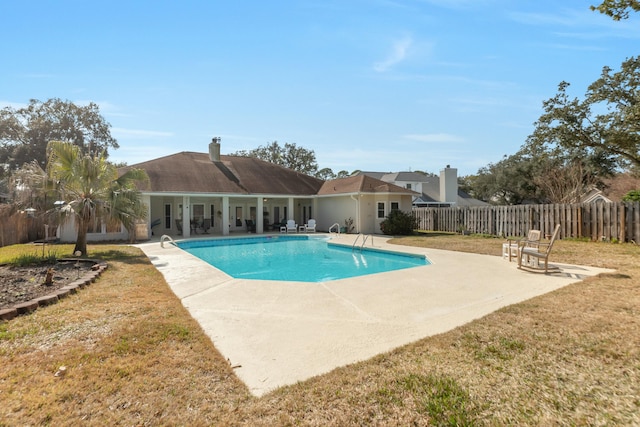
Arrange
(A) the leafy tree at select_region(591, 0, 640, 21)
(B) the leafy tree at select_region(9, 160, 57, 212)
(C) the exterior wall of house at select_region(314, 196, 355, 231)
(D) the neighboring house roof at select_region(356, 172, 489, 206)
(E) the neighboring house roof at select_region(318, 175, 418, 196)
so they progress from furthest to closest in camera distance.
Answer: (D) the neighboring house roof at select_region(356, 172, 489, 206)
(C) the exterior wall of house at select_region(314, 196, 355, 231)
(E) the neighboring house roof at select_region(318, 175, 418, 196)
(B) the leafy tree at select_region(9, 160, 57, 212)
(A) the leafy tree at select_region(591, 0, 640, 21)

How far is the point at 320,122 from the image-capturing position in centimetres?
2312

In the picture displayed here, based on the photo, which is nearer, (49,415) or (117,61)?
(49,415)

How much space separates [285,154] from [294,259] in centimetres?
3410

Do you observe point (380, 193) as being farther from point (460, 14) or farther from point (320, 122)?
point (460, 14)

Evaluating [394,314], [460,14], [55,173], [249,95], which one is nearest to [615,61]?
[460,14]

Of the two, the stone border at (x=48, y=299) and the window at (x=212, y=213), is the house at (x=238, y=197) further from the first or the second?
the stone border at (x=48, y=299)

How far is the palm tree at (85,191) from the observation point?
11102mm

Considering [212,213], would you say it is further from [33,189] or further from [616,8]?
[616,8]

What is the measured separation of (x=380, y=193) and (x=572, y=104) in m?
10.6

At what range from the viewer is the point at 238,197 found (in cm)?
2302

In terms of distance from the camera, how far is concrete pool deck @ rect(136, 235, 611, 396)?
12.1 feet

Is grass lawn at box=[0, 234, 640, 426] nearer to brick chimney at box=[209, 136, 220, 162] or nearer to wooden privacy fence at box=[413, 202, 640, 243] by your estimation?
wooden privacy fence at box=[413, 202, 640, 243]

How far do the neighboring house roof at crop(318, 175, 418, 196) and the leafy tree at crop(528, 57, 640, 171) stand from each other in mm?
8580

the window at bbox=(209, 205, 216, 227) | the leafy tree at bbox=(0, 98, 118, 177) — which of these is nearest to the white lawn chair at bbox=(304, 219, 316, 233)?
the window at bbox=(209, 205, 216, 227)
